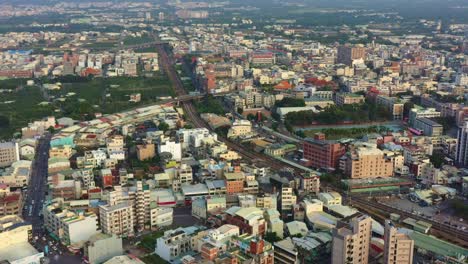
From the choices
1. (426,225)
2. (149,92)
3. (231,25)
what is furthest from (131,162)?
(231,25)

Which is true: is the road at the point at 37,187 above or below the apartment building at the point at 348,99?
below

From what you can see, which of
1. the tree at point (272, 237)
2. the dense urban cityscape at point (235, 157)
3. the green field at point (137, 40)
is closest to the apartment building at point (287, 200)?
the dense urban cityscape at point (235, 157)

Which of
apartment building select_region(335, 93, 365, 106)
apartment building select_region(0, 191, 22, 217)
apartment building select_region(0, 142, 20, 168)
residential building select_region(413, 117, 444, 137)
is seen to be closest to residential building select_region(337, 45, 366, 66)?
apartment building select_region(335, 93, 365, 106)

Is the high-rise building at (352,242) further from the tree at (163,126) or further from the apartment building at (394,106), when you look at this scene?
the apartment building at (394,106)

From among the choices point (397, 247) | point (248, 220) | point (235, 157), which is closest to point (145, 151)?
point (235, 157)

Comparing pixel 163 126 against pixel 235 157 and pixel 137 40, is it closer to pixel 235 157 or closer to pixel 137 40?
pixel 235 157

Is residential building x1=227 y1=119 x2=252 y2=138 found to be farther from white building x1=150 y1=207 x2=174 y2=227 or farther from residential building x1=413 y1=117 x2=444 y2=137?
white building x1=150 y1=207 x2=174 y2=227
